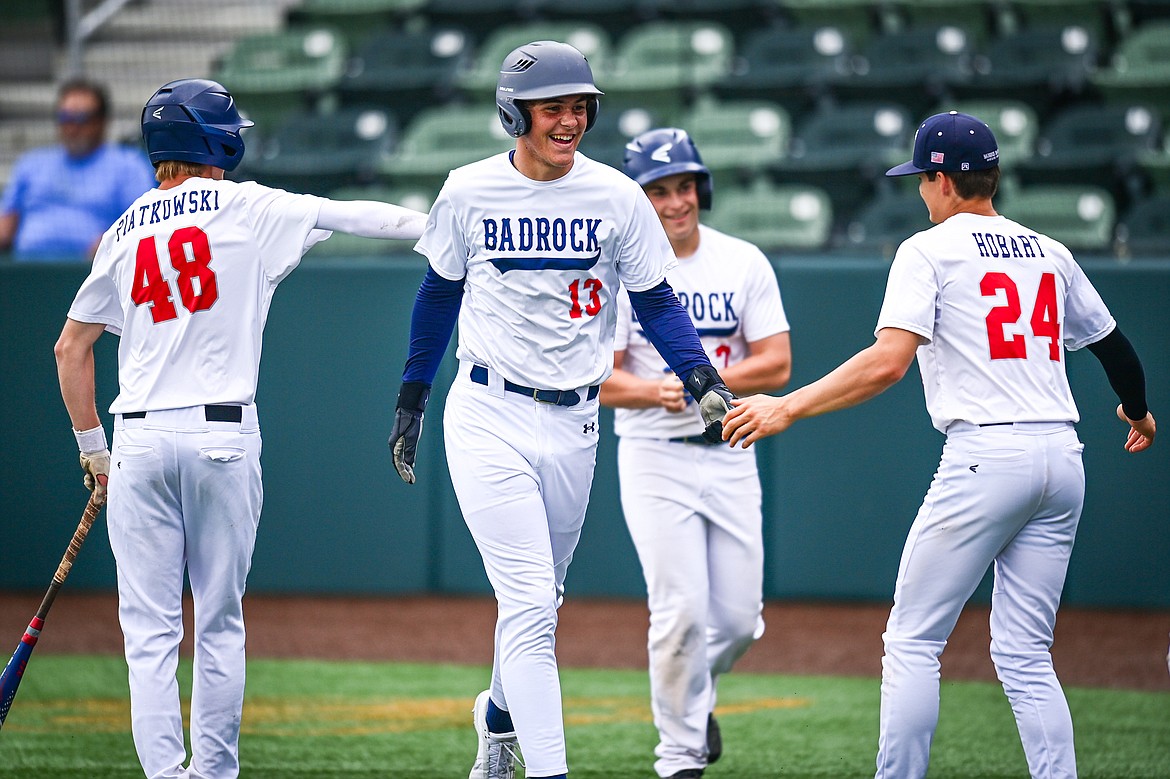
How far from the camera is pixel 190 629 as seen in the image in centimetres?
795

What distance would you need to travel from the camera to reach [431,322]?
14.0 ft

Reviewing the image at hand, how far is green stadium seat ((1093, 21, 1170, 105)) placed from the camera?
1028cm

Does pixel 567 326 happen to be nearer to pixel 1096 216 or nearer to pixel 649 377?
pixel 649 377

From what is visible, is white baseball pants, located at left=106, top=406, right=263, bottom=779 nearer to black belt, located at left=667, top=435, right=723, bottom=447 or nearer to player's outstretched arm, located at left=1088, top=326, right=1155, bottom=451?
black belt, located at left=667, top=435, right=723, bottom=447

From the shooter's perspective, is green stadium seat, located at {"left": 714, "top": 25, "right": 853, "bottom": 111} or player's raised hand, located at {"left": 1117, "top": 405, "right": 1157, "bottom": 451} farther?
green stadium seat, located at {"left": 714, "top": 25, "right": 853, "bottom": 111}

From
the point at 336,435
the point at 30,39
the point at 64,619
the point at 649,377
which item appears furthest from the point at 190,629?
the point at 30,39

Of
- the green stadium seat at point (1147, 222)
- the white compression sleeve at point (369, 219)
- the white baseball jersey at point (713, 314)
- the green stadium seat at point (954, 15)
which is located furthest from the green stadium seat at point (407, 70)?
the white compression sleeve at point (369, 219)

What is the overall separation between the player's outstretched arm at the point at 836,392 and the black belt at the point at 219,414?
54.4 inches

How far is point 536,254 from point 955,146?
1.20 metres

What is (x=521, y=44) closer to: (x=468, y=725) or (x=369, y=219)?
(x=468, y=725)

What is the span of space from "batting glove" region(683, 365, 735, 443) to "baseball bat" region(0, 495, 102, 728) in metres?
1.80

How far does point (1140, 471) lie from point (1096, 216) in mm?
2045

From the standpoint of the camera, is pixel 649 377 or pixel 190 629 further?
pixel 190 629

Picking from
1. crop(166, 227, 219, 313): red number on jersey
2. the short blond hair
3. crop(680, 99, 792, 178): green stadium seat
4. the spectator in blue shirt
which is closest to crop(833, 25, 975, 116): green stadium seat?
crop(680, 99, 792, 178): green stadium seat
